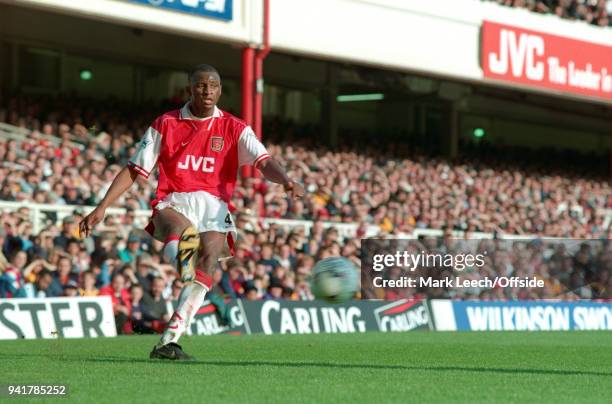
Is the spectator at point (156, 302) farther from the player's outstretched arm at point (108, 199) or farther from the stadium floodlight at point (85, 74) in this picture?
the stadium floodlight at point (85, 74)

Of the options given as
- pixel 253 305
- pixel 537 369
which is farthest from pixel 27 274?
pixel 537 369

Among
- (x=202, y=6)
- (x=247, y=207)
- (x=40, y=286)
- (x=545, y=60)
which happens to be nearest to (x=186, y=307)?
(x=40, y=286)

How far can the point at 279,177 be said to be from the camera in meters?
10.0

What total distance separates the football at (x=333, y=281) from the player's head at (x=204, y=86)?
5.17ft

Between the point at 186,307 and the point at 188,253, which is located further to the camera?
the point at 186,307

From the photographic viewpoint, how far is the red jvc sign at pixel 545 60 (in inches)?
1238

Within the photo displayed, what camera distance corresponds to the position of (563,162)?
4225 centimetres

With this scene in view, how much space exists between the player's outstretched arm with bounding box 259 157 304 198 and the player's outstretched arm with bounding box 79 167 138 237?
1.04 metres

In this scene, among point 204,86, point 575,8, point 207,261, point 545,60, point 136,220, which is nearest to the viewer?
point 204,86

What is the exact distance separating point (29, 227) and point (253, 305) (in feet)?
10.9

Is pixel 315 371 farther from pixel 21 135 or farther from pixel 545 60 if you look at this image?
pixel 545 60

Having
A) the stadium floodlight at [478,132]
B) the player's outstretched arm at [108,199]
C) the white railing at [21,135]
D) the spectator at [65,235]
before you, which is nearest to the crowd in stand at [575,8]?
the stadium floodlight at [478,132]

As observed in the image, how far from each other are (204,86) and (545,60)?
78.7 ft

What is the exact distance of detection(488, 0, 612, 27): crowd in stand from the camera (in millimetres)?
32894
